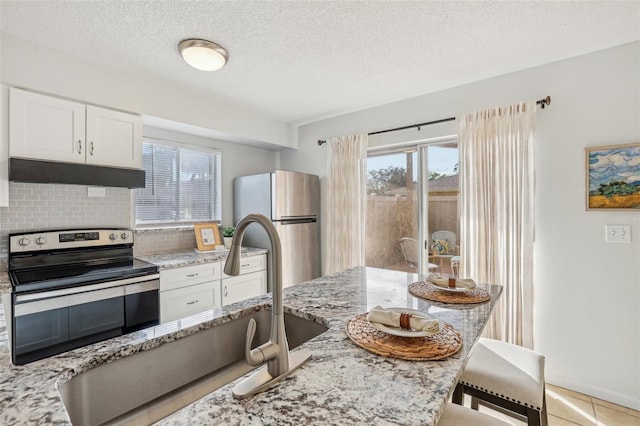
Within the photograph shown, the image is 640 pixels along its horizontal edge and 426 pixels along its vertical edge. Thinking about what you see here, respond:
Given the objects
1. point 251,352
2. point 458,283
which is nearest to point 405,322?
point 251,352

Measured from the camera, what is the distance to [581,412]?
2.04 metres

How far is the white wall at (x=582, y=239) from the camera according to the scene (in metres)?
2.08

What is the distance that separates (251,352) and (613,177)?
2.64 meters

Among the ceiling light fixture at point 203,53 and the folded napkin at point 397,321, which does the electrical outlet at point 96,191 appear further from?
the folded napkin at point 397,321

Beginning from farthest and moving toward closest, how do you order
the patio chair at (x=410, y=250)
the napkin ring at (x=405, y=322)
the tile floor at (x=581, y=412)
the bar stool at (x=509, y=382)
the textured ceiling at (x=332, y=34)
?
1. the patio chair at (x=410, y=250)
2. the tile floor at (x=581, y=412)
3. the textured ceiling at (x=332, y=34)
4. the bar stool at (x=509, y=382)
5. the napkin ring at (x=405, y=322)

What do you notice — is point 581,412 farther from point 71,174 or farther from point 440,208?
point 71,174

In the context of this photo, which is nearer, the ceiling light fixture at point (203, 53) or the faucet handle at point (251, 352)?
the faucet handle at point (251, 352)

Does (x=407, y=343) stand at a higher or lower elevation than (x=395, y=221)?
lower

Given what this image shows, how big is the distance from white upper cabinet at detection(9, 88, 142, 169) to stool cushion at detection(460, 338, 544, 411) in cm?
274

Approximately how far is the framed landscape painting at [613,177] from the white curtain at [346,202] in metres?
1.90

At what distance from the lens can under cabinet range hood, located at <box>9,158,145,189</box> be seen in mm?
1960

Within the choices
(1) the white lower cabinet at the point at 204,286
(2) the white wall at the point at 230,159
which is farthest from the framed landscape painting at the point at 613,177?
(2) the white wall at the point at 230,159

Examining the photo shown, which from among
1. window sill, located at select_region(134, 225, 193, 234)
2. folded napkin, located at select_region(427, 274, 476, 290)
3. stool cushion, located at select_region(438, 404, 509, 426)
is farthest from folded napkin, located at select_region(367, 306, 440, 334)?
window sill, located at select_region(134, 225, 193, 234)

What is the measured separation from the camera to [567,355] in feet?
7.55
